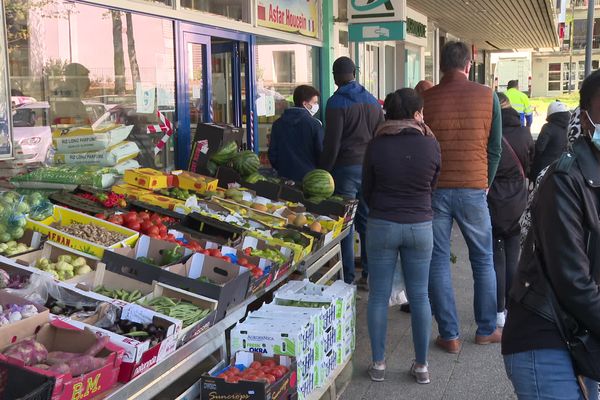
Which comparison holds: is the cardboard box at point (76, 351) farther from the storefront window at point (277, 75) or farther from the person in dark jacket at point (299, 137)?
the storefront window at point (277, 75)

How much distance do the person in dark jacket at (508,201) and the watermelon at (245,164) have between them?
2084 millimetres

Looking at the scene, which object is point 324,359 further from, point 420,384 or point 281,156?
point 281,156

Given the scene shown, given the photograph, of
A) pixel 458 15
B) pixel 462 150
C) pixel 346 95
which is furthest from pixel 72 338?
pixel 458 15

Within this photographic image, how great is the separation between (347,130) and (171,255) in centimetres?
274

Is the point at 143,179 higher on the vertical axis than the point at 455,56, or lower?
lower

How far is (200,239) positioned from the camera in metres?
4.45

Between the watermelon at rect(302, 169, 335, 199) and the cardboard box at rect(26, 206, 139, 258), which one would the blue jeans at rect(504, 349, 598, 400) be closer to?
the cardboard box at rect(26, 206, 139, 258)

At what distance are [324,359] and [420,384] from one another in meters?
0.95

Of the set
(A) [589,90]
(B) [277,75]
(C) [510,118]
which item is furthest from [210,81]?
(A) [589,90]

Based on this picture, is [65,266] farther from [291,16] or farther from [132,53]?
[291,16]

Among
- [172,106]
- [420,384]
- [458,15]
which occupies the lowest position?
[420,384]

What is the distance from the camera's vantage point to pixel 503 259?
18.0 feet

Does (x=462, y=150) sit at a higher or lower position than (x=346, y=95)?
lower

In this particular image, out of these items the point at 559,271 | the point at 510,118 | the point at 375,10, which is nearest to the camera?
the point at 559,271
